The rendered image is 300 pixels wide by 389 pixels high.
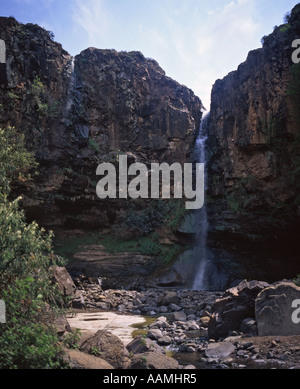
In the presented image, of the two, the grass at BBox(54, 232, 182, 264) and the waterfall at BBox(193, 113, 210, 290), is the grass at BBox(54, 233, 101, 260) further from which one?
the waterfall at BBox(193, 113, 210, 290)

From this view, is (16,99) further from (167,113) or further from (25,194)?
(167,113)

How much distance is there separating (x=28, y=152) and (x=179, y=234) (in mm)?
13423

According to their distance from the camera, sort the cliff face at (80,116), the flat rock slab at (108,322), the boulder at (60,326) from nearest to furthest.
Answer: the boulder at (60,326) < the flat rock slab at (108,322) < the cliff face at (80,116)

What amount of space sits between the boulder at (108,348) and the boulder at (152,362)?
1.32ft

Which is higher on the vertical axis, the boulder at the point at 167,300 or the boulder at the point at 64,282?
the boulder at the point at 64,282

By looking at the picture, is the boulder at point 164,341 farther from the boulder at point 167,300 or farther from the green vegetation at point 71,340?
the boulder at point 167,300

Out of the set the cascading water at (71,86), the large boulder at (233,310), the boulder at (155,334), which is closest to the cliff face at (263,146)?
the large boulder at (233,310)

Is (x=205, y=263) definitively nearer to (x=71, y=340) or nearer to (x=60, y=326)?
(x=60, y=326)

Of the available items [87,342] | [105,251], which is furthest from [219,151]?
[87,342]

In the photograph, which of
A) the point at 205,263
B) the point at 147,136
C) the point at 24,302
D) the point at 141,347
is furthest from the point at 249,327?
the point at 147,136

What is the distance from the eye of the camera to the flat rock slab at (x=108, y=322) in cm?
1105

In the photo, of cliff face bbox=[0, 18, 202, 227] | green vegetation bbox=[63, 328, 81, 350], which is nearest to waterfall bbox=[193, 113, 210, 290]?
cliff face bbox=[0, 18, 202, 227]

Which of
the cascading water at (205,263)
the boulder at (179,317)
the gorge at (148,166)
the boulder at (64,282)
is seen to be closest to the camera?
the boulder at (179,317)

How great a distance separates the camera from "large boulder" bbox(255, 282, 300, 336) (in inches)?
351
